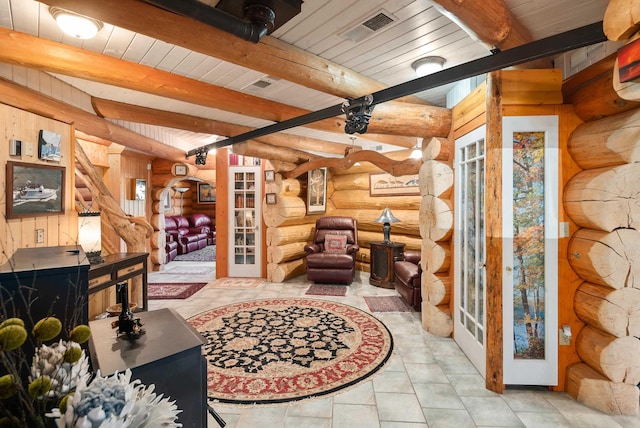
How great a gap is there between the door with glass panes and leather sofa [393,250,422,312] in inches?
111

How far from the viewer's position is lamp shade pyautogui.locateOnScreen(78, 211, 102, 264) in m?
3.01

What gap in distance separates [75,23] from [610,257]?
3.71 m

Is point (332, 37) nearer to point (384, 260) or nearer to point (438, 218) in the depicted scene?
point (438, 218)

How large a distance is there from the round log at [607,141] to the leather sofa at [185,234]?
8479 mm


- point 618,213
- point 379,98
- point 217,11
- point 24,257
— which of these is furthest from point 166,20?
point 618,213

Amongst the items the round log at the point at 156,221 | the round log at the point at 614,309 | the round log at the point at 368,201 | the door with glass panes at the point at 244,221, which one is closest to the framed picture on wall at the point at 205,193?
the round log at the point at 156,221

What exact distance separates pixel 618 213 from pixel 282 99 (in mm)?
3028

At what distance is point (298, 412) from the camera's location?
2156 millimetres

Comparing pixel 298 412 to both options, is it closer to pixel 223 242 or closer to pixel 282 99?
pixel 282 99

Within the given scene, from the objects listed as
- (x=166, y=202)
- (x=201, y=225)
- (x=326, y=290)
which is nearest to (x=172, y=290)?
(x=326, y=290)

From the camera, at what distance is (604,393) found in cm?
210

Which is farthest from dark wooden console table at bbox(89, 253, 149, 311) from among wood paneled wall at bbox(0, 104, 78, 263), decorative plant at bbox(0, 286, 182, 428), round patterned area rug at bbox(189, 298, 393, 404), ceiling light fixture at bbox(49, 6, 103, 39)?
decorative plant at bbox(0, 286, 182, 428)

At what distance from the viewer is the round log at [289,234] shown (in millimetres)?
5785

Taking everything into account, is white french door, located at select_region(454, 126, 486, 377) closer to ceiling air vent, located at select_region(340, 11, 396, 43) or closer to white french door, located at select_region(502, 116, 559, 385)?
white french door, located at select_region(502, 116, 559, 385)
